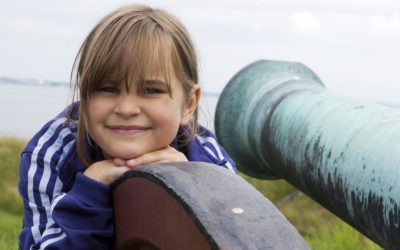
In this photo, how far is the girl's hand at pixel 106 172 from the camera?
4.81 ft

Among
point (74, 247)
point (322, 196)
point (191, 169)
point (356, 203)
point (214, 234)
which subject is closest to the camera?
point (214, 234)

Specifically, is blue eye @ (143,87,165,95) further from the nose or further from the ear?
the ear

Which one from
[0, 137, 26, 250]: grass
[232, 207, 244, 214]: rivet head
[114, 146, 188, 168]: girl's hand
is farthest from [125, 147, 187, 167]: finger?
[0, 137, 26, 250]: grass

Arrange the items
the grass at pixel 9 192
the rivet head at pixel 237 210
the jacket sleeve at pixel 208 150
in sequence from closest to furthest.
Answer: the rivet head at pixel 237 210
the jacket sleeve at pixel 208 150
the grass at pixel 9 192

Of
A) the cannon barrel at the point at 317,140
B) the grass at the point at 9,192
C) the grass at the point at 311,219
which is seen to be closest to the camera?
the cannon barrel at the point at 317,140

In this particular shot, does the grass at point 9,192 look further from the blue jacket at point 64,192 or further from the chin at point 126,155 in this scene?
the chin at point 126,155

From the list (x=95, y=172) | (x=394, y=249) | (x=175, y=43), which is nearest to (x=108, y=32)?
(x=175, y=43)

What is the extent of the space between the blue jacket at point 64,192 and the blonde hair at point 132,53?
0.16 feet

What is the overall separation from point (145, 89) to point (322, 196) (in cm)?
87

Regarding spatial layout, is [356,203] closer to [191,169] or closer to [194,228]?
[191,169]

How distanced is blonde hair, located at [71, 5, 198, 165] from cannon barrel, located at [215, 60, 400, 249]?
429 mm

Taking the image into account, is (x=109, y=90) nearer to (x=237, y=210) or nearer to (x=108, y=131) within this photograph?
(x=108, y=131)

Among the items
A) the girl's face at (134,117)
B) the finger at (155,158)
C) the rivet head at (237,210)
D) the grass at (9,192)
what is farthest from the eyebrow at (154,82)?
the grass at (9,192)

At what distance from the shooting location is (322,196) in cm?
220
